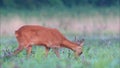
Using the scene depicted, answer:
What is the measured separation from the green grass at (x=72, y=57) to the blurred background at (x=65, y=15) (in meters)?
2.13

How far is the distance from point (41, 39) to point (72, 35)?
14.6 ft

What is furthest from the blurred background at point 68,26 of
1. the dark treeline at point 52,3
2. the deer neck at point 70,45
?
the deer neck at point 70,45

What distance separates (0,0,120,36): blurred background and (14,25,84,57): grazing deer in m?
3.68

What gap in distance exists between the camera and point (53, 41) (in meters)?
14.4

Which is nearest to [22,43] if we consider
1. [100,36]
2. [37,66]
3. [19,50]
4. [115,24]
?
[19,50]

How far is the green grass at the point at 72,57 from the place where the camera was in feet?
36.0

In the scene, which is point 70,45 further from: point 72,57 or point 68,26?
point 68,26

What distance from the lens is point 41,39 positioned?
14.3 metres

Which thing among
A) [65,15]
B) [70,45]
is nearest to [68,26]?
[65,15]

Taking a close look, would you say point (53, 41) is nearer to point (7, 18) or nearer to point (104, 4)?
point (7, 18)

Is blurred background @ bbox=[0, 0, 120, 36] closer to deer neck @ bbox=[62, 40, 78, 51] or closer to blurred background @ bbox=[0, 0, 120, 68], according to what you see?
blurred background @ bbox=[0, 0, 120, 68]

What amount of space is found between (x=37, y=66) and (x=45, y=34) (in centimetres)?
360

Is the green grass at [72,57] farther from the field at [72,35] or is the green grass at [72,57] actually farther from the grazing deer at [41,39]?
the grazing deer at [41,39]

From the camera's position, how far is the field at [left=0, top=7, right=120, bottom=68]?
37.3ft
